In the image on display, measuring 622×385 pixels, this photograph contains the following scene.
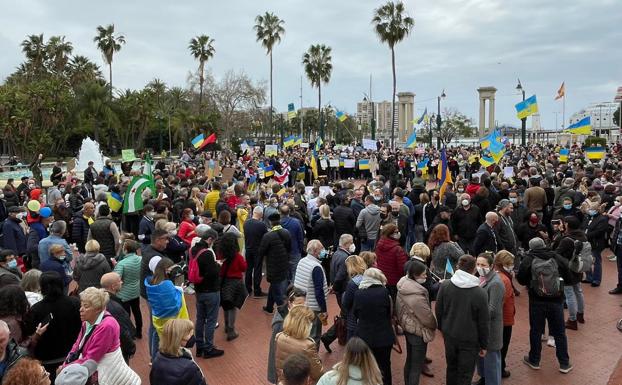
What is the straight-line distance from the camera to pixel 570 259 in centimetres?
734

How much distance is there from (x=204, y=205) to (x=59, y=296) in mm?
7464

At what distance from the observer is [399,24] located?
45125mm

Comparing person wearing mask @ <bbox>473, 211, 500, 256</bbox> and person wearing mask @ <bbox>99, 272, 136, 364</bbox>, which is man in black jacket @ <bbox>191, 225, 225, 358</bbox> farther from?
person wearing mask @ <bbox>473, 211, 500, 256</bbox>

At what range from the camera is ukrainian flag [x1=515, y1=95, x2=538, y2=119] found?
23.4 metres

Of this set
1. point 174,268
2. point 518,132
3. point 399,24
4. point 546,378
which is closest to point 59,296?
point 174,268

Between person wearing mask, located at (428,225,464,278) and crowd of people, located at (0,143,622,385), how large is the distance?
0.8 inches

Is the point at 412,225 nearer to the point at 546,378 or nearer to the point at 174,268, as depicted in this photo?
the point at 546,378

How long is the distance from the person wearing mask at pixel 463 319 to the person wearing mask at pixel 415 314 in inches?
6.2

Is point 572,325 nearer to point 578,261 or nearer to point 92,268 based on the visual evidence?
point 578,261

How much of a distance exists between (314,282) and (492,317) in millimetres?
2195

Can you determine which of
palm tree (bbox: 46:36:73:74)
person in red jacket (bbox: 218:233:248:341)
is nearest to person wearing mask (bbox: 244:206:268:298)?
person in red jacket (bbox: 218:233:248:341)

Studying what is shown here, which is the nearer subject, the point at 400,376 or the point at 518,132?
the point at 400,376

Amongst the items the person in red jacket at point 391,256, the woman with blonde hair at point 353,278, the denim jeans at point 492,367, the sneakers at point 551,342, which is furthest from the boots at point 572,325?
the woman with blonde hair at point 353,278

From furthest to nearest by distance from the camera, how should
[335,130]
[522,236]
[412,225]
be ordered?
1. [335,130]
2. [412,225]
3. [522,236]
